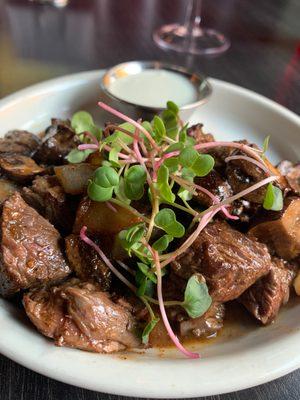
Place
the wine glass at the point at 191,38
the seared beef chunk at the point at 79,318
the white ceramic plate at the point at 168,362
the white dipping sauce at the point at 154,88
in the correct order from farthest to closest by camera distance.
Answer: the wine glass at the point at 191,38 → the white dipping sauce at the point at 154,88 → the seared beef chunk at the point at 79,318 → the white ceramic plate at the point at 168,362

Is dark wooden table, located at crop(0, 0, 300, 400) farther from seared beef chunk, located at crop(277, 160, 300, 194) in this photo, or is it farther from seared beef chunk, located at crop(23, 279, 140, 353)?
seared beef chunk, located at crop(23, 279, 140, 353)

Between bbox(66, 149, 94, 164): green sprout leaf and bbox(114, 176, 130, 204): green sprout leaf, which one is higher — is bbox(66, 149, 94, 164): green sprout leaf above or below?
below

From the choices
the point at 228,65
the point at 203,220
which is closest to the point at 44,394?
the point at 203,220

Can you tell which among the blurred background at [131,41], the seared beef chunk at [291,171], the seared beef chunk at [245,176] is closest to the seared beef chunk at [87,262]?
the seared beef chunk at [245,176]

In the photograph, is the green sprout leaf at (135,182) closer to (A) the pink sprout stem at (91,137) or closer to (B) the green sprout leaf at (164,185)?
(B) the green sprout leaf at (164,185)

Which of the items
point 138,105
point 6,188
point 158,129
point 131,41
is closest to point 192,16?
point 131,41

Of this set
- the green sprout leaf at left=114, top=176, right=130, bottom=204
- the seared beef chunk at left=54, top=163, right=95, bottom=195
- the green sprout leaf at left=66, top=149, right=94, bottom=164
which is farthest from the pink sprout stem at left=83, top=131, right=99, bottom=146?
the green sprout leaf at left=114, top=176, right=130, bottom=204

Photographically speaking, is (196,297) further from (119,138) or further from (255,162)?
(119,138)
